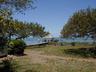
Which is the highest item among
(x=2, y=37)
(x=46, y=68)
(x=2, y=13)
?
(x=2, y=13)

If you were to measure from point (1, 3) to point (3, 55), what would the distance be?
334 inches

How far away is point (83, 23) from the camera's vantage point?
37.2m

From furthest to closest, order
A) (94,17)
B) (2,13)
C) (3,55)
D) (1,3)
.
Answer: (94,17)
(3,55)
(1,3)
(2,13)

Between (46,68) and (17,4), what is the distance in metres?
4.73

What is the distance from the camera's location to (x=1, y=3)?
15438mm

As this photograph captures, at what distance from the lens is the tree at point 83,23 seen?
3659 cm

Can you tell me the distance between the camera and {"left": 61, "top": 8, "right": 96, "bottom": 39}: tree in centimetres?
3659

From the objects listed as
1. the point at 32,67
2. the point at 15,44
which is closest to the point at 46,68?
the point at 32,67

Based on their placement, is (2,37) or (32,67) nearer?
(2,37)

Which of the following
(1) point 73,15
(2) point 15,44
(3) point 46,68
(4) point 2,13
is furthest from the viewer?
(1) point 73,15

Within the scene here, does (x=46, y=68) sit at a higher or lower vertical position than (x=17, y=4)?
lower

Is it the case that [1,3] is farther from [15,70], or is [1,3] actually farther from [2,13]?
[15,70]

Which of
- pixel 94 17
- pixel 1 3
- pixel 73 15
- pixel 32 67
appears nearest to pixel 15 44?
pixel 32 67

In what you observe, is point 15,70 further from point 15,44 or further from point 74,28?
point 74,28
